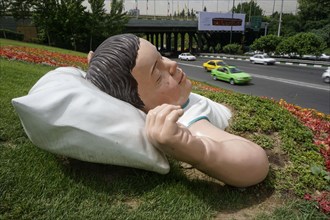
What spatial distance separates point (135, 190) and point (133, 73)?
0.94 meters

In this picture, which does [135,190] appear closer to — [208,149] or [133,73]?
[208,149]

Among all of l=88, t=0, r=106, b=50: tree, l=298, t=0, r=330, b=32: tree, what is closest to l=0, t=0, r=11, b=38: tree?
l=88, t=0, r=106, b=50: tree

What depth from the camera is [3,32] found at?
95.4ft

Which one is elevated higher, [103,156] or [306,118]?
[103,156]

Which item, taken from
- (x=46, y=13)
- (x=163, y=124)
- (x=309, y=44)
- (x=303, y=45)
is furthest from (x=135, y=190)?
(x=303, y=45)

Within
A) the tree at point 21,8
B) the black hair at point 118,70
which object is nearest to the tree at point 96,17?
the tree at point 21,8

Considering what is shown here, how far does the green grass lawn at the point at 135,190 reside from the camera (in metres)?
1.97

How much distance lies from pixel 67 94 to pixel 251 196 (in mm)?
1686

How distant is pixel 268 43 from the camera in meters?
36.1

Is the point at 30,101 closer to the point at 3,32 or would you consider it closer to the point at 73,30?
the point at 73,30

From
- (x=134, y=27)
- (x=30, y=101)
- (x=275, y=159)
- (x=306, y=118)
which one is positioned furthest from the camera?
(x=134, y=27)

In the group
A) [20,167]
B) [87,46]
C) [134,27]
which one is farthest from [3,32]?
[20,167]

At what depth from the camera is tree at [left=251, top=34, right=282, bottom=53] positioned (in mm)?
35688

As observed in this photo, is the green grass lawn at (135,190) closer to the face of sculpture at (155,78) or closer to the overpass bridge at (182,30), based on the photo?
the face of sculpture at (155,78)
